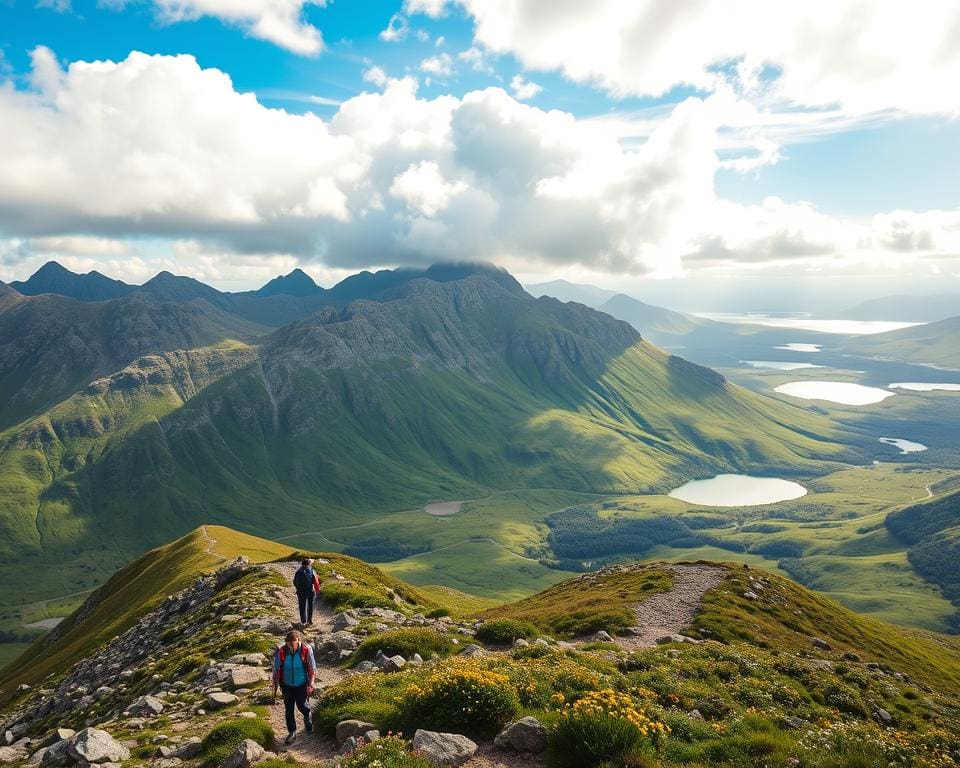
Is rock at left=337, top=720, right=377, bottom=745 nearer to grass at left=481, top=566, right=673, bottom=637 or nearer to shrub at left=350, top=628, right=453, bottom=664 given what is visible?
shrub at left=350, top=628, right=453, bottom=664

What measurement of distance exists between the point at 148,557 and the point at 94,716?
113 metres

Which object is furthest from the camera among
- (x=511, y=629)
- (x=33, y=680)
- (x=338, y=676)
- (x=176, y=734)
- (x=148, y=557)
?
(x=148, y=557)

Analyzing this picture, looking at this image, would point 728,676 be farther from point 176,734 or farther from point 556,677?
point 176,734

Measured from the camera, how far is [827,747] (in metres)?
17.9

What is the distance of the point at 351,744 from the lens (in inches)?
722

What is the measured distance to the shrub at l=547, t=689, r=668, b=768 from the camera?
50.4 feet

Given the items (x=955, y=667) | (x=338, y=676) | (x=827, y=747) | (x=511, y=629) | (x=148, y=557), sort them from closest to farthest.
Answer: (x=827, y=747)
(x=338, y=676)
(x=511, y=629)
(x=955, y=667)
(x=148, y=557)

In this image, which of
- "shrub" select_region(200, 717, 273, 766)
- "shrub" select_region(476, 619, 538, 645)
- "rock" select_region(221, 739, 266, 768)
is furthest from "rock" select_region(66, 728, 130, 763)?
"shrub" select_region(476, 619, 538, 645)

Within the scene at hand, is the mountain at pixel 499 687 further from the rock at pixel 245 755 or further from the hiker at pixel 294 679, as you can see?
the hiker at pixel 294 679

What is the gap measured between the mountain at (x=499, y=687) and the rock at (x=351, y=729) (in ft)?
0.22

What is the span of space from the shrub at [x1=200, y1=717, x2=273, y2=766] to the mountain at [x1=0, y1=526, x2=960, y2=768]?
0.06 metres

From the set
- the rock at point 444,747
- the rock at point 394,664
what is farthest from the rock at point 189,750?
the rock at point 394,664

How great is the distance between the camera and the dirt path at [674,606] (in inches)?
1750

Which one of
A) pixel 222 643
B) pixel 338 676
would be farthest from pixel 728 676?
pixel 222 643
